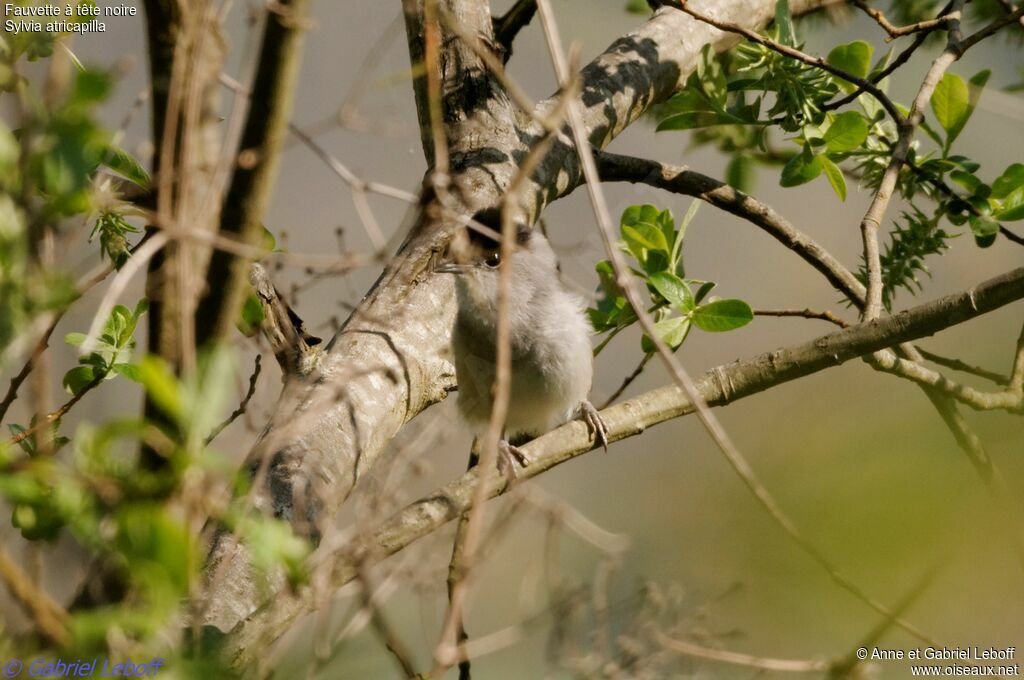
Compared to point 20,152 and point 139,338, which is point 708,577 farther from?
point 20,152

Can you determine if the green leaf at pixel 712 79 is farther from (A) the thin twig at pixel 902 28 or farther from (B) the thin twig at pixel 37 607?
(B) the thin twig at pixel 37 607

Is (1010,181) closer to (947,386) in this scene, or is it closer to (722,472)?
(947,386)

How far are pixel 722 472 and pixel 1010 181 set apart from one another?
7.34 ft

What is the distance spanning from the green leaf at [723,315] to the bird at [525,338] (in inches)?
28.1

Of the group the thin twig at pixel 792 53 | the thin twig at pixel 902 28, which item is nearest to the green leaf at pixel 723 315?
the thin twig at pixel 792 53

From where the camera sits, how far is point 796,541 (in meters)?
1.62

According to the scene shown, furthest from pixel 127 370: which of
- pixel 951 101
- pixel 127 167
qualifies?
pixel 951 101

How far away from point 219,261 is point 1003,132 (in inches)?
191

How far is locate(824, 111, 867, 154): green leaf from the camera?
2.95 metres

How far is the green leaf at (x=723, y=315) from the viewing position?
2.85 metres

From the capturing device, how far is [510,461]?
2.92 metres

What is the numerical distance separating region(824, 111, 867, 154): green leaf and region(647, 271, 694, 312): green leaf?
71 centimetres

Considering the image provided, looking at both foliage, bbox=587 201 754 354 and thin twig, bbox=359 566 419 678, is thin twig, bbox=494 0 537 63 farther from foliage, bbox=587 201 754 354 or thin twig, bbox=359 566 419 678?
thin twig, bbox=359 566 419 678

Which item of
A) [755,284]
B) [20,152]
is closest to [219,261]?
[20,152]
